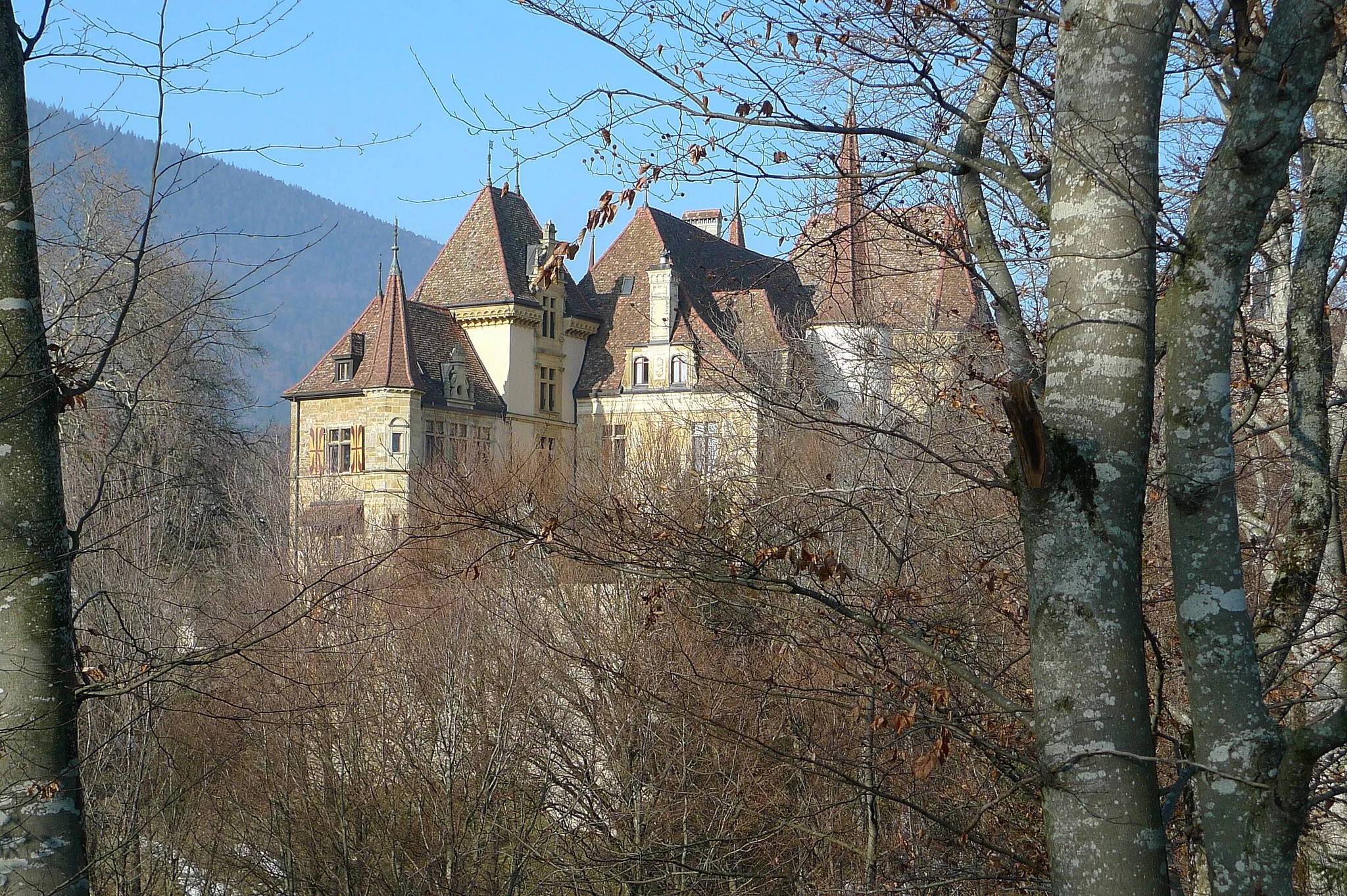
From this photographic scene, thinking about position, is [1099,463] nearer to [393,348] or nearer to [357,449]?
[357,449]

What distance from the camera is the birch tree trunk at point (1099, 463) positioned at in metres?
3.22

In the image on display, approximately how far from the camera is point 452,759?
1387cm

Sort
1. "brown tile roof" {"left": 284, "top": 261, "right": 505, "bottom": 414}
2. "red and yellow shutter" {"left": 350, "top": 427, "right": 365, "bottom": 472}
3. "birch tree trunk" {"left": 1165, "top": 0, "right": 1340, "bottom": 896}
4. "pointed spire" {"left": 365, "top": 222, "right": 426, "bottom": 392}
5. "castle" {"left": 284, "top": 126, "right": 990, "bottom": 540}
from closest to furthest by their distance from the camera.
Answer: "birch tree trunk" {"left": 1165, "top": 0, "right": 1340, "bottom": 896} → "castle" {"left": 284, "top": 126, "right": 990, "bottom": 540} → "red and yellow shutter" {"left": 350, "top": 427, "right": 365, "bottom": 472} → "pointed spire" {"left": 365, "top": 222, "right": 426, "bottom": 392} → "brown tile roof" {"left": 284, "top": 261, "right": 505, "bottom": 414}

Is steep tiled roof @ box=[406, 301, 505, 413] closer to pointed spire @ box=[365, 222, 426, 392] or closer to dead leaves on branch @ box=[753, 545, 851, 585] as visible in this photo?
pointed spire @ box=[365, 222, 426, 392]

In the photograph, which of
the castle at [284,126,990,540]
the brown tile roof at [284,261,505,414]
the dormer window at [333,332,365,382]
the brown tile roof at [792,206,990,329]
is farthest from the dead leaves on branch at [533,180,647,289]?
the dormer window at [333,332,365,382]

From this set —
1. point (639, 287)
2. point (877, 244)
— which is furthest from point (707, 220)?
point (877, 244)

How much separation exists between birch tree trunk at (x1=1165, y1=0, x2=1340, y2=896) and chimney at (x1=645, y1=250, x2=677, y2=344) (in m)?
40.6

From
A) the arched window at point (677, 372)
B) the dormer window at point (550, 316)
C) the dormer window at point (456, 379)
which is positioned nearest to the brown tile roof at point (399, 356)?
the dormer window at point (456, 379)

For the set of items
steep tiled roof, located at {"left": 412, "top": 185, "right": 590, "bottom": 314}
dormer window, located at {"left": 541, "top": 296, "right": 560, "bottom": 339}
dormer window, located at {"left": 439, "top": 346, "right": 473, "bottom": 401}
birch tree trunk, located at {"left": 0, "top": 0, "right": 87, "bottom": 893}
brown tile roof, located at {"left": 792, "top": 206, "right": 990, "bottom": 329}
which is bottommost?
birch tree trunk, located at {"left": 0, "top": 0, "right": 87, "bottom": 893}

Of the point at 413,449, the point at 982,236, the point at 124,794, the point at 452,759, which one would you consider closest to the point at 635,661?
the point at 452,759

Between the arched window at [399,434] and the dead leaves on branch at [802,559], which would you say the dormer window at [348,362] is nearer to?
the arched window at [399,434]

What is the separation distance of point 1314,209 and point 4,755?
17.8 ft

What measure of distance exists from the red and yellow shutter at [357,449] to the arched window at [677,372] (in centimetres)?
1073

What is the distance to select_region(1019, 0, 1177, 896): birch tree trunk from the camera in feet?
10.6
